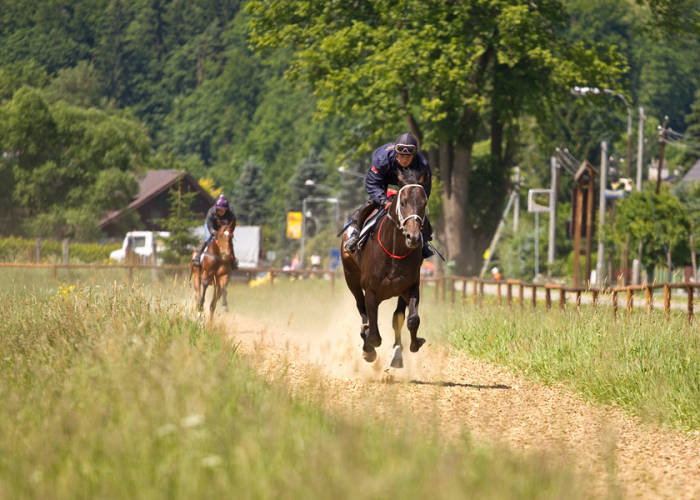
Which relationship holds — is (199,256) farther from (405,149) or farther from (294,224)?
(294,224)

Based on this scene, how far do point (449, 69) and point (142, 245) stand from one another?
28.3 metres

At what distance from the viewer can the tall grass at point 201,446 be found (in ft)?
16.6

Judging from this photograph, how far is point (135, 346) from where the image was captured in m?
7.74

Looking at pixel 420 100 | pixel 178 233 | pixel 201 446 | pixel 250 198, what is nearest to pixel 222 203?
pixel 420 100

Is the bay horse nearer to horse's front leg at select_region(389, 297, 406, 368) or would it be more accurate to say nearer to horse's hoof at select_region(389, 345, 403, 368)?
horse's front leg at select_region(389, 297, 406, 368)

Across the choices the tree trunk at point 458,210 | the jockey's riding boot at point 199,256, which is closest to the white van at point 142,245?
the tree trunk at point 458,210

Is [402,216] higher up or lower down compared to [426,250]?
higher up

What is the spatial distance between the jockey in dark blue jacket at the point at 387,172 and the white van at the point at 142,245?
112 ft

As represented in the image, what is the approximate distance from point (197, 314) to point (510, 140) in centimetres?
2405

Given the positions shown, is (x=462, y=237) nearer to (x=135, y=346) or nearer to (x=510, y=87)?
(x=510, y=87)

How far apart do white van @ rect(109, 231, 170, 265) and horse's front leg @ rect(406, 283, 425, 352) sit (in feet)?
115

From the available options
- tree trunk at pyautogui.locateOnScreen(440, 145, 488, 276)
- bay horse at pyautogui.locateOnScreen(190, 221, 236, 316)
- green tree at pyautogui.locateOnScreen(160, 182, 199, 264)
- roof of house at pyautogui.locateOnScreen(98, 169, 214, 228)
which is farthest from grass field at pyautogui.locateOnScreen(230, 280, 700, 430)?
roof of house at pyautogui.locateOnScreen(98, 169, 214, 228)

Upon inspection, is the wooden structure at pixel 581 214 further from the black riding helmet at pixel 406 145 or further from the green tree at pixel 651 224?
the black riding helmet at pixel 406 145

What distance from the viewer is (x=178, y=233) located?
152 ft
